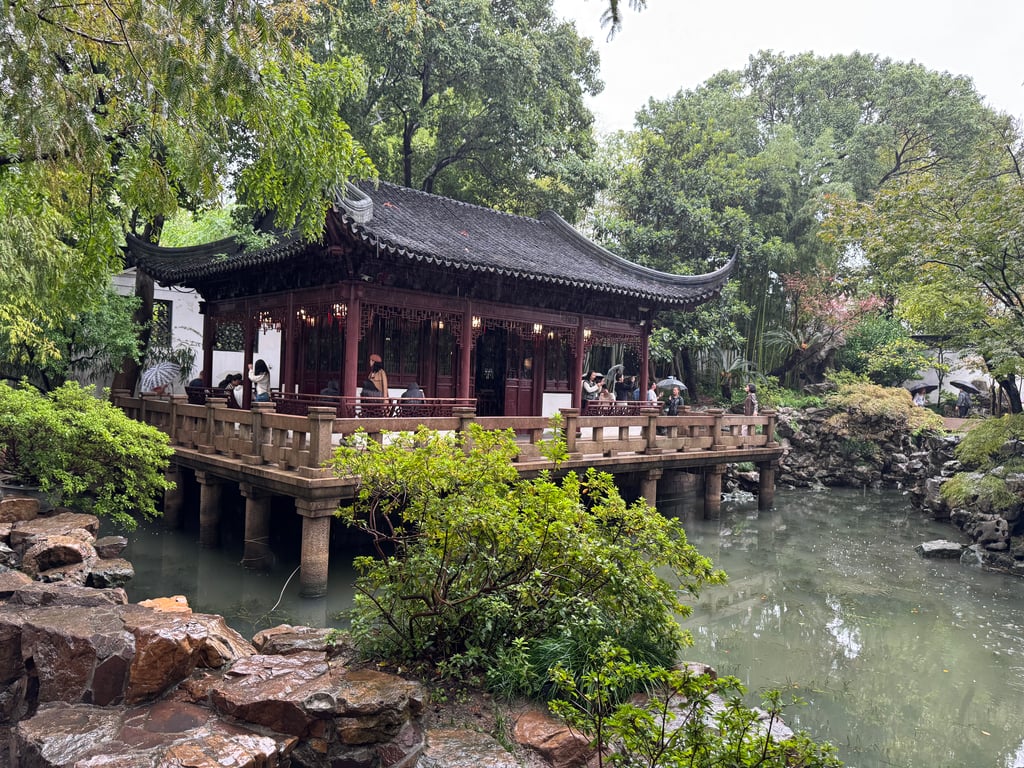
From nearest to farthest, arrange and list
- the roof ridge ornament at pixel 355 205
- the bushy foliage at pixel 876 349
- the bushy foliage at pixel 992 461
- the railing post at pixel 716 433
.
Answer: the roof ridge ornament at pixel 355 205 < the bushy foliage at pixel 992 461 < the railing post at pixel 716 433 < the bushy foliage at pixel 876 349

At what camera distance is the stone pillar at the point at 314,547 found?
748 centimetres

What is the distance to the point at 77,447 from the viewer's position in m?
7.64

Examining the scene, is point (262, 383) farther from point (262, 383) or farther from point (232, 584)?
point (232, 584)

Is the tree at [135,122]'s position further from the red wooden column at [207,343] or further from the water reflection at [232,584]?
the red wooden column at [207,343]

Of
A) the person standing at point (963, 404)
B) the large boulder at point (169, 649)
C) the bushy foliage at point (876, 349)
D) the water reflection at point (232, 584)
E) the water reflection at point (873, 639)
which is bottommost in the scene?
the water reflection at point (873, 639)

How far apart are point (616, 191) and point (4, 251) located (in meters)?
17.6

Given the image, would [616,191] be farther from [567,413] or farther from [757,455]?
[567,413]

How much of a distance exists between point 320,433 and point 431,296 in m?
4.35

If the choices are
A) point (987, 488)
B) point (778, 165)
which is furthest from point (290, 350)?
point (778, 165)

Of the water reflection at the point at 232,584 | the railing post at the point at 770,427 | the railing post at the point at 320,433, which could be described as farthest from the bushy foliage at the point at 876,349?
the water reflection at the point at 232,584

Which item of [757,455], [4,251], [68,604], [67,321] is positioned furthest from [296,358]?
[757,455]

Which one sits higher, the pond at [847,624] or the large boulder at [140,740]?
the large boulder at [140,740]

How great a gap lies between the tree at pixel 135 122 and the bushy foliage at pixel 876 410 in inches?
597

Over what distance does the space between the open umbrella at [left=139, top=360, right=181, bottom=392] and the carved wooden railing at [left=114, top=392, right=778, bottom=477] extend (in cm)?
268
